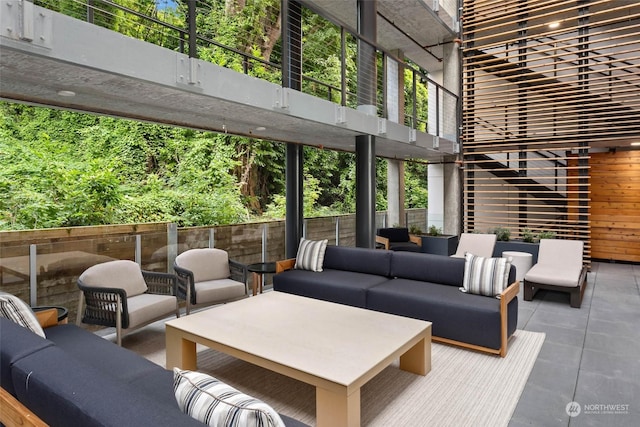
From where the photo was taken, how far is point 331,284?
481 cm

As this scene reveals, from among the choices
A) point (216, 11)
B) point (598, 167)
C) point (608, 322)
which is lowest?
point (608, 322)

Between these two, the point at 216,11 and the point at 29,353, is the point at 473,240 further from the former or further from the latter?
the point at 216,11

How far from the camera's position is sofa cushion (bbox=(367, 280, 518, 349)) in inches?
145

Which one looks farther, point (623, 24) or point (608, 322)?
point (623, 24)

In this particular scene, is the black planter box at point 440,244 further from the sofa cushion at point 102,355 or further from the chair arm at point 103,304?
the sofa cushion at point 102,355

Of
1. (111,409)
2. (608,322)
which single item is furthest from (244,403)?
(608,322)

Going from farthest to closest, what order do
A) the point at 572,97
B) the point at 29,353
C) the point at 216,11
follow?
the point at 216,11
the point at 572,97
the point at 29,353

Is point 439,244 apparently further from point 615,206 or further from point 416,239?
point 615,206

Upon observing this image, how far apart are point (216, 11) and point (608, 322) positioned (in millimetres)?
9911

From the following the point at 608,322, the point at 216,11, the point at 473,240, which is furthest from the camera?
the point at 216,11

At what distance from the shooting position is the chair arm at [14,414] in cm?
161

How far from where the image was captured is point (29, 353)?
1.77 meters

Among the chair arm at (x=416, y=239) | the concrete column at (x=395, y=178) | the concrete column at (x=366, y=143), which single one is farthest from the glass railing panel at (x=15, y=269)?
the concrete column at (x=395, y=178)

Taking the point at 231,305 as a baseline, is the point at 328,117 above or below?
above
